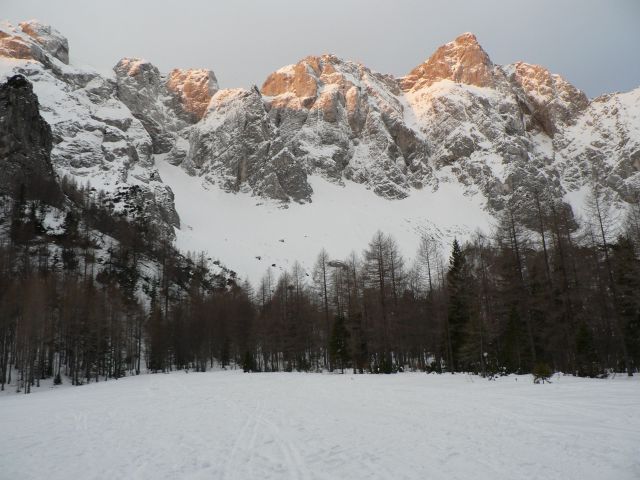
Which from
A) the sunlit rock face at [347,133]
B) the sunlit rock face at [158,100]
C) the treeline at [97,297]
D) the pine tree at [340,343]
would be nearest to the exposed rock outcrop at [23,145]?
the treeline at [97,297]

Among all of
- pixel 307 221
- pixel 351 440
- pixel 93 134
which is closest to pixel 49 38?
pixel 93 134

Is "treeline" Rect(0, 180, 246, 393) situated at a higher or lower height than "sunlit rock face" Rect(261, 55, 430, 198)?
lower

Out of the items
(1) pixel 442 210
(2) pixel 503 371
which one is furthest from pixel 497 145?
(2) pixel 503 371

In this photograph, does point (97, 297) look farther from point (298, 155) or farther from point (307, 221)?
point (298, 155)

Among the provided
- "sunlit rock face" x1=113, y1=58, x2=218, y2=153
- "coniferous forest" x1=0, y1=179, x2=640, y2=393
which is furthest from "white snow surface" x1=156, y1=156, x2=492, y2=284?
"coniferous forest" x1=0, y1=179, x2=640, y2=393

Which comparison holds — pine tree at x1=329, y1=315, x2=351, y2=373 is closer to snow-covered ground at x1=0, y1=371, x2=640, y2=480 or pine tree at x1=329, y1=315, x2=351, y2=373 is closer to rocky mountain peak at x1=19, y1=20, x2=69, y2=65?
snow-covered ground at x1=0, y1=371, x2=640, y2=480

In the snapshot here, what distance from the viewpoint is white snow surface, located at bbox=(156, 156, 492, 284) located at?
338 feet

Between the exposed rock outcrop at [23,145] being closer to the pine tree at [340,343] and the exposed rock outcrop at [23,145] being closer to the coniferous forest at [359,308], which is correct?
the coniferous forest at [359,308]

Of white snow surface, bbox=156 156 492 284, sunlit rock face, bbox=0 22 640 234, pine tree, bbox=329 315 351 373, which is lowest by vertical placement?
pine tree, bbox=329 315 351 373

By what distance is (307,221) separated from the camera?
127250mm

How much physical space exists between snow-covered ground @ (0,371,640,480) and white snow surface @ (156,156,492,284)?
2986 inches

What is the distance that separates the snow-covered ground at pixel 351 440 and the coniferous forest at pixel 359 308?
9.94 m

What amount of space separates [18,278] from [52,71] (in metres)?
128

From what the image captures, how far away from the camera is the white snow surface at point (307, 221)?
338 feet
